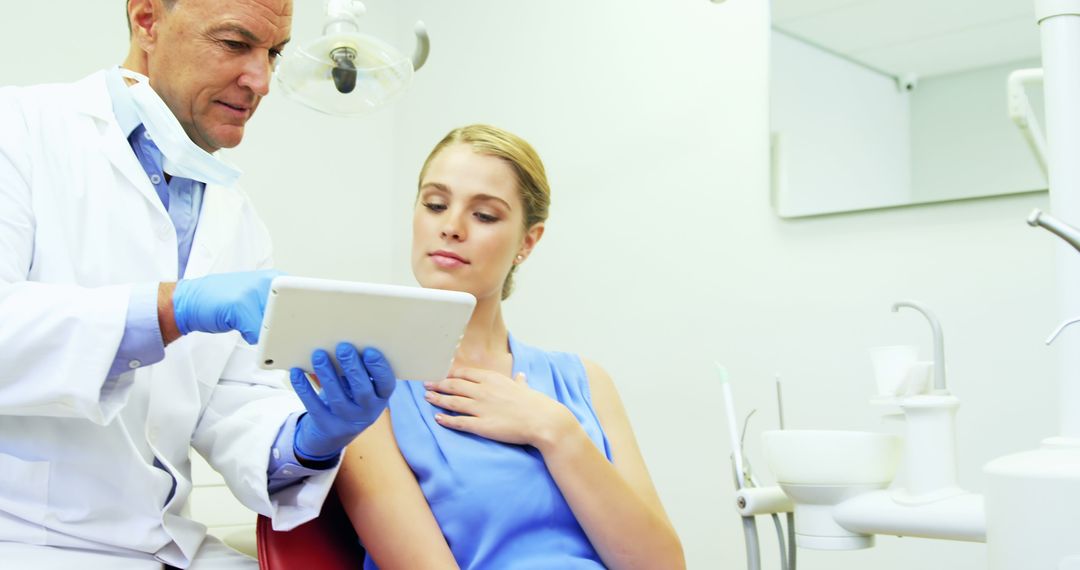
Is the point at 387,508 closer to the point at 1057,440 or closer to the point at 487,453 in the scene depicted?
the point at 487,453

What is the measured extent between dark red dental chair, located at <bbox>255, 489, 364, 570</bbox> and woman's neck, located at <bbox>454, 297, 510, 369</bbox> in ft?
0.96

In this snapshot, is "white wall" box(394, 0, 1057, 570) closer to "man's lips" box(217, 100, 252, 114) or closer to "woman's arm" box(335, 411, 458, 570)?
"woman's arm" box(335, 411, 458, 570)

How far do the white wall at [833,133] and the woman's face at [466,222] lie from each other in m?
0.80

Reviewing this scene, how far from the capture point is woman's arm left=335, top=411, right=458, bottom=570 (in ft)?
4.00

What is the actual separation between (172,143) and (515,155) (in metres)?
0.50

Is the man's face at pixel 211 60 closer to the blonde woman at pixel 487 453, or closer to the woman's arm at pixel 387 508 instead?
the blonde woman at pixel 487 453

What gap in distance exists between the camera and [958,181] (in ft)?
6.02

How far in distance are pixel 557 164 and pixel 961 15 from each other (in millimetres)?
1093

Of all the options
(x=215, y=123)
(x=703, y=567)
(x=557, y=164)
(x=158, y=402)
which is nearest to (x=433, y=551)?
(x=158, y=402)

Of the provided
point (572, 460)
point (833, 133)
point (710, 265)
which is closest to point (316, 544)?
point (572, 460)

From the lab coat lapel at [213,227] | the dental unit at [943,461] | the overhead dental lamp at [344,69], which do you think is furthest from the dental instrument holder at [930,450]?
the overhead dental lamp at [344,69]

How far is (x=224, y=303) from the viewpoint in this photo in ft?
3.49

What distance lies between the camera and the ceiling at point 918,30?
5.92ft

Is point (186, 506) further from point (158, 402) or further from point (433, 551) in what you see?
point (433, 551)
